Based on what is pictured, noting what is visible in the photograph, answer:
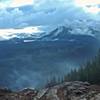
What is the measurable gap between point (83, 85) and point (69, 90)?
9.60ft

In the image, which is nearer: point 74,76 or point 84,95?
point 84,95

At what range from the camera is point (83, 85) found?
45.5 meters

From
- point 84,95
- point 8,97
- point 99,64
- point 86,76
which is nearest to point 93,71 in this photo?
point 86,76

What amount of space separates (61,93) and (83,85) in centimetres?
322

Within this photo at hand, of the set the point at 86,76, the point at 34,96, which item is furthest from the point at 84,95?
the point at 86,76

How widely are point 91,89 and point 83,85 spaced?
260 cm

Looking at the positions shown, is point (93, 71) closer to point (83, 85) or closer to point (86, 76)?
point (86, 76)

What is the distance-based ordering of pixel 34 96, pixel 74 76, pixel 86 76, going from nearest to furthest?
pixel 34 96 < pixel 86 76 < pixel 74 76

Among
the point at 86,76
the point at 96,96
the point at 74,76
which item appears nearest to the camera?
the point at 96,96

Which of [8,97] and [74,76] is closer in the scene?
[8,97]

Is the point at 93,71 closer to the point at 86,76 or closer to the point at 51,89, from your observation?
the point at 86,76

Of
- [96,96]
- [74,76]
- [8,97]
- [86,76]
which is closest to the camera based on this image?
[96,96]

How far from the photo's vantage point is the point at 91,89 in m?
43.0

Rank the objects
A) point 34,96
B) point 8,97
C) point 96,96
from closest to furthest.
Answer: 1. point 96,96
2. point 34,96
3. point 8,97
